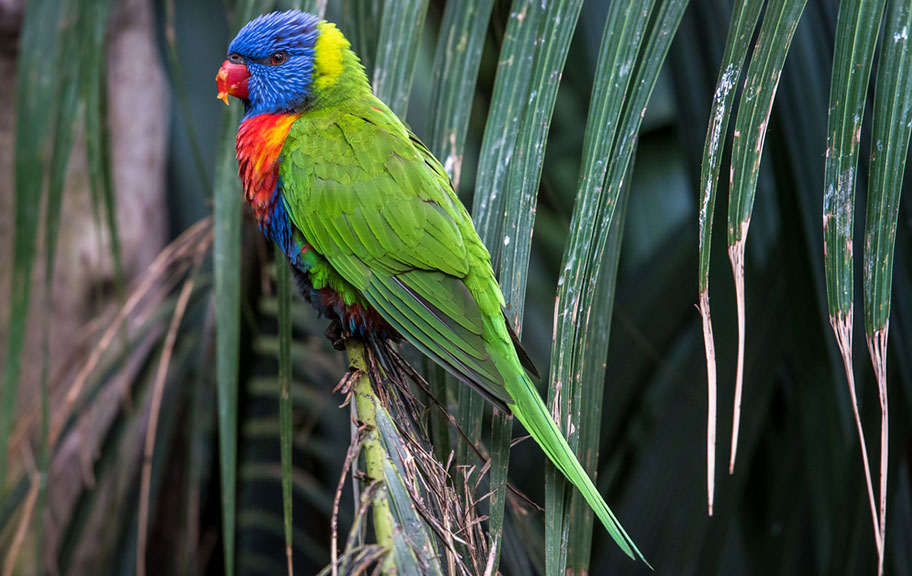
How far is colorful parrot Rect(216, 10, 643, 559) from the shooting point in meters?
1.28

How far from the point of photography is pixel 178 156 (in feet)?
11.7

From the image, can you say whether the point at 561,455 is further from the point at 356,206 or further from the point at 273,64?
the point at 273,64

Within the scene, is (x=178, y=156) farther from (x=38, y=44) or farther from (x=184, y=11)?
(x=38, y=44)

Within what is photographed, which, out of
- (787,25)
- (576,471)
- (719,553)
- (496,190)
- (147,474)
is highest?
(787,25)

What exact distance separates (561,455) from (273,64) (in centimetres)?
108

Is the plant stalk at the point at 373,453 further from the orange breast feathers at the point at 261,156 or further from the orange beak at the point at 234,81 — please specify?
the orange beak at the point at 234,81

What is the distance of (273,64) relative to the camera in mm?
1650

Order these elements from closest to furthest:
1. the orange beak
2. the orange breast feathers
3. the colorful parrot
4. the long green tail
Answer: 1. the long green tail
2. the colorful parrot
3. the orange breast feathers
4. the orange beak

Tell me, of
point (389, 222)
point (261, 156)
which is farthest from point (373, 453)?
point (261, 156)

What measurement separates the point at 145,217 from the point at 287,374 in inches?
79.8

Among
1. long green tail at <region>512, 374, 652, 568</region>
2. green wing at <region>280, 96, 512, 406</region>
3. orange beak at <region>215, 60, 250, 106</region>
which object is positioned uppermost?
orange beak at <region>215, 60, 250, 106</region>

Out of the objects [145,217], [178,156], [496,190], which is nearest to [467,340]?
[496,190]

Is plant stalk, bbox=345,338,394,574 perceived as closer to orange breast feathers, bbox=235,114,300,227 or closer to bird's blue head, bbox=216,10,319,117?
orange breast feathers, bbox=235,114,300,227

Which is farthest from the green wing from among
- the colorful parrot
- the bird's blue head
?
the bird's blue head
